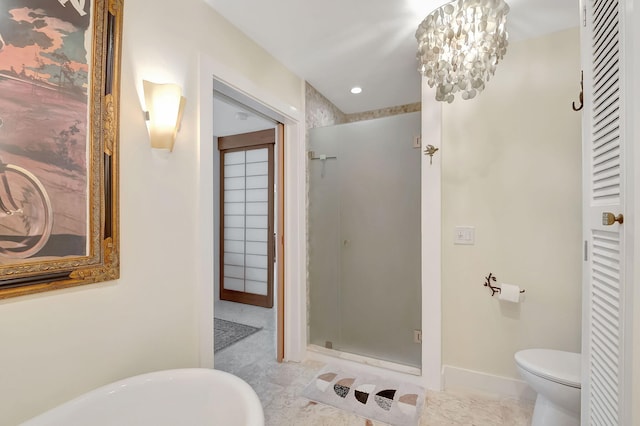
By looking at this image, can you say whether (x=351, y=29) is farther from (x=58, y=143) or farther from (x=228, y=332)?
(x=228, y=332)

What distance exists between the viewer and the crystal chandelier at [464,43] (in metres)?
1.28

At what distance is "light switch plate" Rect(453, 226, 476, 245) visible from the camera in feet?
6.74

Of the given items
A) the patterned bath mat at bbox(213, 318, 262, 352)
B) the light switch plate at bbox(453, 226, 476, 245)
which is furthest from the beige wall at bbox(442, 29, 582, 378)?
the patterned bath mat at bbox(213, 318, 262, 352)

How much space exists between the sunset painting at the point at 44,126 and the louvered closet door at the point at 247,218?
8.65 ft

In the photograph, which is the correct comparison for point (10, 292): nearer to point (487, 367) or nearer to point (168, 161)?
point (168, 161)

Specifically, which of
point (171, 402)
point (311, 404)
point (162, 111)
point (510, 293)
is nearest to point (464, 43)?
point (162, 111)

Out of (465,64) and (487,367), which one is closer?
(465,64)

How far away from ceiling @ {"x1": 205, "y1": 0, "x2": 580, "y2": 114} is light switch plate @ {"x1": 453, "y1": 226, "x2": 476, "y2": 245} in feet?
4.30

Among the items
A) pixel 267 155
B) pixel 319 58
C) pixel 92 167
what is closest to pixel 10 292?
pixel 92 167

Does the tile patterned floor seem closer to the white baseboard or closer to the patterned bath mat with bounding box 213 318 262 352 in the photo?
the white baseboard

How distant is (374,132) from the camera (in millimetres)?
2375

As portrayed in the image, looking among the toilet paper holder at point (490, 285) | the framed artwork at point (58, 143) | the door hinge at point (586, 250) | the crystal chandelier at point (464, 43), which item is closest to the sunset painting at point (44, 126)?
the framed artwork at point (58, 143)

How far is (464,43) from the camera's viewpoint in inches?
52.4

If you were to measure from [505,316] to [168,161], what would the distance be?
2.31m
